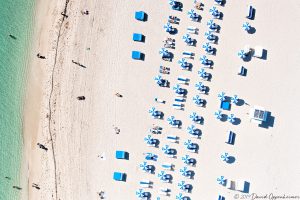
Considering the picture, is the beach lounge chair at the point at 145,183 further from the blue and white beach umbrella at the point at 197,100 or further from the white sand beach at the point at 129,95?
the blue and white beach umbrella at the point at 197,100

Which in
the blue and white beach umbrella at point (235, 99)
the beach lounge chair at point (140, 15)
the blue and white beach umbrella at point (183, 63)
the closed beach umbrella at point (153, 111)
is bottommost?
the closed beach umbrella at point (153, 111)

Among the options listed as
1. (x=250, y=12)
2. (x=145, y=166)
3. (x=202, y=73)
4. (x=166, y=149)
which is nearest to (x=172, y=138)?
(x=166, y=149)

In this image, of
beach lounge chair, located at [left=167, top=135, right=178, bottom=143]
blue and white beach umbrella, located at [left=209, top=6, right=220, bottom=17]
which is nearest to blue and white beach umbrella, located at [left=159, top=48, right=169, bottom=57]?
blue and white beach umbrella, located at [left=209, top=6, right=220, bottom=17]

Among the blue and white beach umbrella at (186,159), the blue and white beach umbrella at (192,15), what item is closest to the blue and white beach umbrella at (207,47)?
the blue and white beach umbrella at (192,15)

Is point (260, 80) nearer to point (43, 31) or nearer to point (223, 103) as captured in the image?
point (223, 103)

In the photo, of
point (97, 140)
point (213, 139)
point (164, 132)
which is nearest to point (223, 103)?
point (213, 139)

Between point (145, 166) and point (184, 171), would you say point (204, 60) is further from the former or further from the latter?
point (145, 166)

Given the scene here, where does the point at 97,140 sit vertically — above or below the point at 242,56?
below
